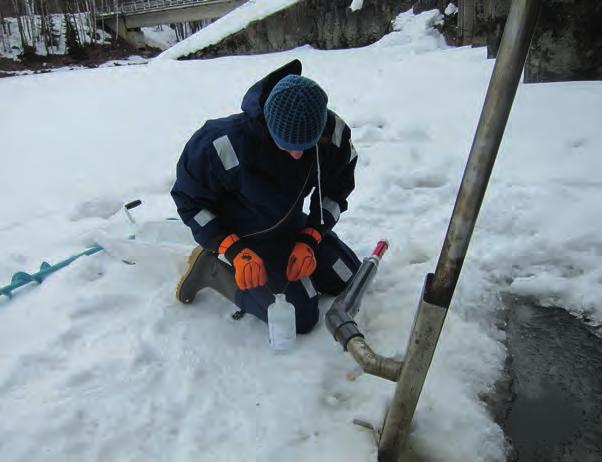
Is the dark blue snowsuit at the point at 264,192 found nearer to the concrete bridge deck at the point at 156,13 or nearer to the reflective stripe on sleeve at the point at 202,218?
the reflective stripe on sleeve at the point at 202,218

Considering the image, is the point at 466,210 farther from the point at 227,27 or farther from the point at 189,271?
the point at 227,27

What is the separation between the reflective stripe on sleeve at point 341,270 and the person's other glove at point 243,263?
17.0 inches

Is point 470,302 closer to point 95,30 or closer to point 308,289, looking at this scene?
point 308,289

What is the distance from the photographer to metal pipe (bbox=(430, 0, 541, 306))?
911 millimetres

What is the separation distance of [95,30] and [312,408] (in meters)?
26.8

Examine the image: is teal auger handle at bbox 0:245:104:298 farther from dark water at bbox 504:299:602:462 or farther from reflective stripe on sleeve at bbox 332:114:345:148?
dark water at bbox 504:299:602:462

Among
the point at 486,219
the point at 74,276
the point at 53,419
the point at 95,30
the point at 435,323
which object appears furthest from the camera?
the point at 95,30

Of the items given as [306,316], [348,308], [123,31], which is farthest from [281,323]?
[123,31]

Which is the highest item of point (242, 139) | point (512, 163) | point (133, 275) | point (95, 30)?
point (95, 30)

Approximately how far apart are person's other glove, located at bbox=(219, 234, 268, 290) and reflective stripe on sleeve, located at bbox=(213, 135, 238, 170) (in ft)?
1.05

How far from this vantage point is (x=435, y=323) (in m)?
1.19

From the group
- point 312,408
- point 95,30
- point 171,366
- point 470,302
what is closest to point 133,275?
point 171,366

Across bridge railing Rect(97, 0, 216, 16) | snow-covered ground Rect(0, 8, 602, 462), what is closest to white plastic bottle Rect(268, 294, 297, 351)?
snow-covered ground Rect(0, 8, 602, 462)

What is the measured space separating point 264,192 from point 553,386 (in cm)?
138
